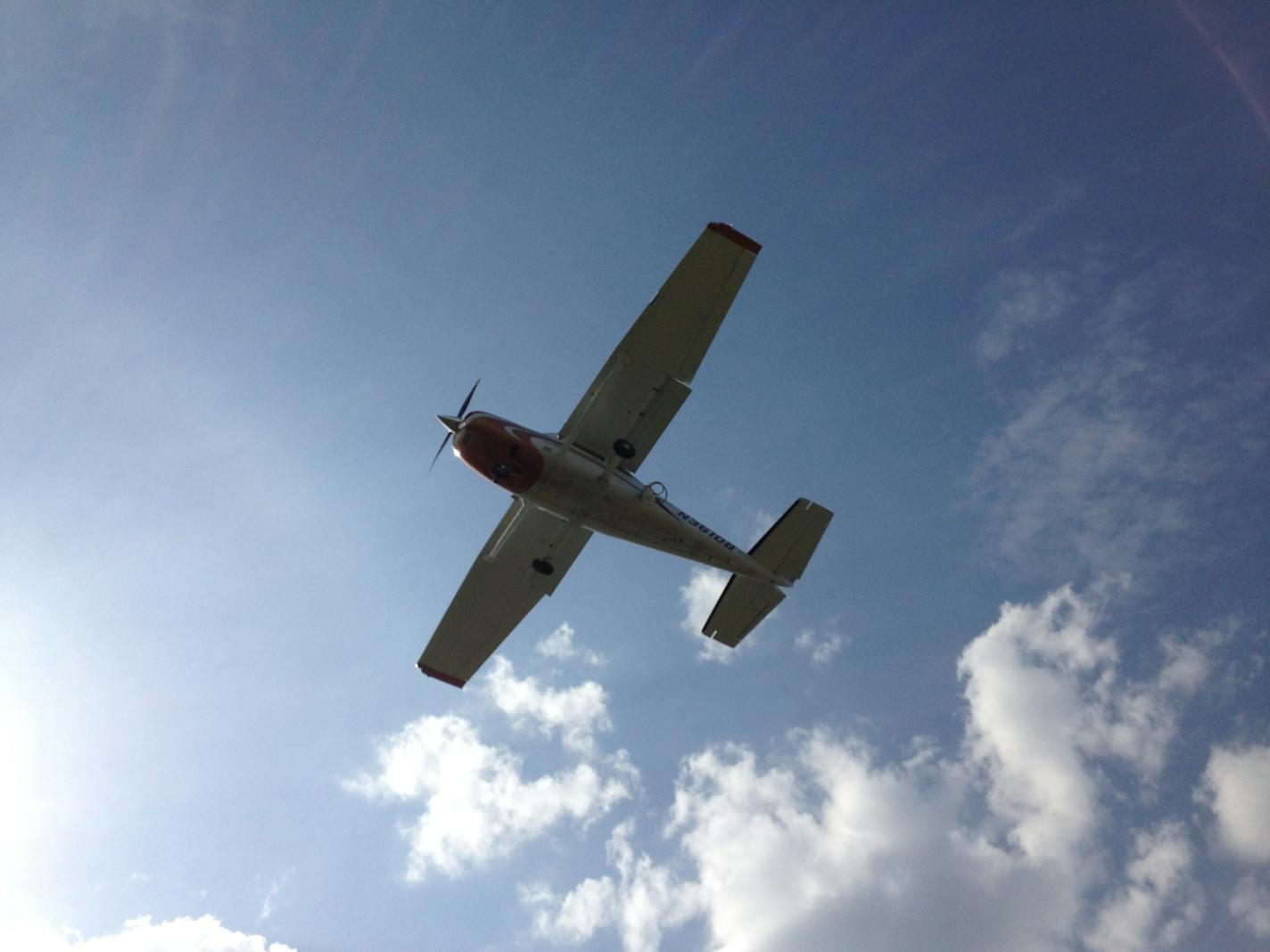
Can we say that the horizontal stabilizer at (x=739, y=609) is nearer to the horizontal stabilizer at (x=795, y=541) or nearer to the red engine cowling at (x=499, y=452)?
the horizontal stabilizer at (x=795, y=541)

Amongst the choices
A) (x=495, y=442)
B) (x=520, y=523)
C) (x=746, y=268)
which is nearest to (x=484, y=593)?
(x=520, y=523)

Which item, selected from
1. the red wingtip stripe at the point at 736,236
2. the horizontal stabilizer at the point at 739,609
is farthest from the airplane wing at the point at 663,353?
the horizontal stabilizer at the point at 739,609

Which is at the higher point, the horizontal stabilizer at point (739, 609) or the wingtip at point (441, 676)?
the wingtip at point (441, 676)

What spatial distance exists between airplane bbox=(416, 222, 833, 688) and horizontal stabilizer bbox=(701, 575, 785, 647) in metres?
0.03

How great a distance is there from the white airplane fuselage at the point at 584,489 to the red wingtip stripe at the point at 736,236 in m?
6.66

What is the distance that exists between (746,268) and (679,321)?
2.20 meters

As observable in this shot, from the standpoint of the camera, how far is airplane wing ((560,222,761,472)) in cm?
1933

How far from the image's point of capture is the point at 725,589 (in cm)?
2297

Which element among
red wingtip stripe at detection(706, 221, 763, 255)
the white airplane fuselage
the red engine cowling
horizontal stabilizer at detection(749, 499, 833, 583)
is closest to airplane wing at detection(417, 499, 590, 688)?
the white airplane fuselage

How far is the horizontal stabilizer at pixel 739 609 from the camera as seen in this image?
22.7m

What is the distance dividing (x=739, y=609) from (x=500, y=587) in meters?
7.37

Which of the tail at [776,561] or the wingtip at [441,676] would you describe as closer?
the tail at [776,561]

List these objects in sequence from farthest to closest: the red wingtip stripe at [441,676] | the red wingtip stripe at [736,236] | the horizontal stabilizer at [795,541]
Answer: the red wingtip stripe at [441,676] → the horizontal stabilizer at [795,541] → the red wingtip stripe at [736,236]

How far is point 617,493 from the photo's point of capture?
20.8m
